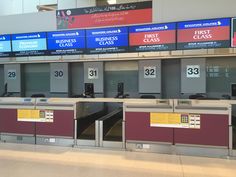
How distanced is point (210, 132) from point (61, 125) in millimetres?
2253

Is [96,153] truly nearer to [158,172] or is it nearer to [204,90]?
[158,172]

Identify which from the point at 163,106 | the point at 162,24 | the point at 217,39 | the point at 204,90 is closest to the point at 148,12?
the point at 162,24

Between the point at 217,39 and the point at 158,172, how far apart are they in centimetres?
350

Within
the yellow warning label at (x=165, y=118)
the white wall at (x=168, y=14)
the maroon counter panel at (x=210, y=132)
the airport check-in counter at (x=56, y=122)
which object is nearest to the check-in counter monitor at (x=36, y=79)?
the white wall at (x=168, y=14)

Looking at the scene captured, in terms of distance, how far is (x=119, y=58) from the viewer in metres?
7.30

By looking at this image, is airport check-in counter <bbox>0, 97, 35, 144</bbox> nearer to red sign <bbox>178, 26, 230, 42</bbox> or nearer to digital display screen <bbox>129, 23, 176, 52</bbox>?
digital display screen <bbox>129, 23, 176, 52</bbox>

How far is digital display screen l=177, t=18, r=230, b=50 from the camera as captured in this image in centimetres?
551

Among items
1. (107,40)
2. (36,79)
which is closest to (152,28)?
(107,40)

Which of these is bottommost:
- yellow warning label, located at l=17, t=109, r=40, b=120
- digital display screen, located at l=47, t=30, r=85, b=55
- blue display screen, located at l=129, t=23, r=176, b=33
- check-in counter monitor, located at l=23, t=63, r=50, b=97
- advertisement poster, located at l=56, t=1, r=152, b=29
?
yellow warning label, located at l=17, t=109, r=40, b=120

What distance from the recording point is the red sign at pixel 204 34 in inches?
217

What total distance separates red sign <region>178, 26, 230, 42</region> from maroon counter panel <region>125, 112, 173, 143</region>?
254cm

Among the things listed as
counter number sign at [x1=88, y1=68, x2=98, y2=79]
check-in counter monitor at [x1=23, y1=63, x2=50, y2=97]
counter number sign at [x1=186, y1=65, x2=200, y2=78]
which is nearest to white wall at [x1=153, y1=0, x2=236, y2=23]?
counter number sign at [x1=186, y1=65, x2=200, y2=78]

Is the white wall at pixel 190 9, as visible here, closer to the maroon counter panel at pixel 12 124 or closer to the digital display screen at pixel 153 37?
the digital display screen at pixel 153 37

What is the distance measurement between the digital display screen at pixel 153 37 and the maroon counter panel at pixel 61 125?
2.49 meters
